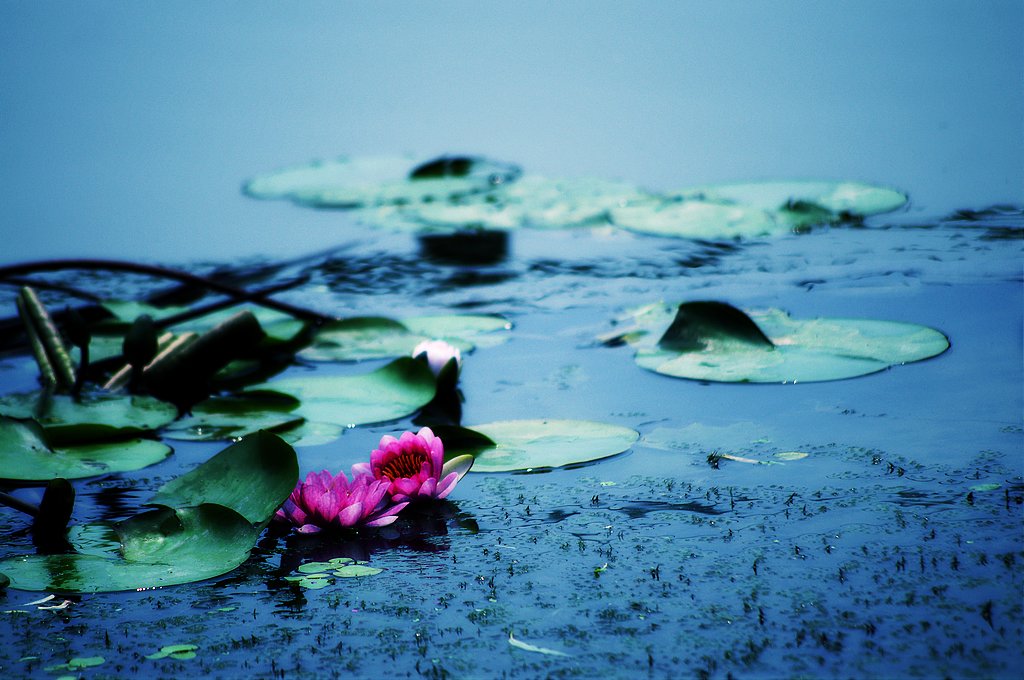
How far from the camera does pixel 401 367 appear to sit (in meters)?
2.06

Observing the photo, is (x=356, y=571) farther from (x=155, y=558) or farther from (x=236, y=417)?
(x=236, y=417)

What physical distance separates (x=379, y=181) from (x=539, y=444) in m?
2.88

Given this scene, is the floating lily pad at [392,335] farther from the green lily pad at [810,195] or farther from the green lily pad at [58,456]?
the green lily pad at [810,195]

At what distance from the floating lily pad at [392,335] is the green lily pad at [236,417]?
0.34m

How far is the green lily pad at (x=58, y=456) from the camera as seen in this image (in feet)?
5.43

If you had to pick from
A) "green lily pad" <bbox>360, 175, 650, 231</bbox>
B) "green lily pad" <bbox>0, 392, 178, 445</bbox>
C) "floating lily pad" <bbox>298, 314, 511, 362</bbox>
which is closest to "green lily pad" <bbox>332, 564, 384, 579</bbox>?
"green lily pad" <bbox>0, 392, 178, 445</bbox>

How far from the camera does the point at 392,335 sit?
2.47 meters

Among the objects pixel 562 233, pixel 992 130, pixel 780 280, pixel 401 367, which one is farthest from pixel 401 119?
pixel 401 367

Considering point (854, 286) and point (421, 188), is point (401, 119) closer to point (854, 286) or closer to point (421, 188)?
point (421, 188)

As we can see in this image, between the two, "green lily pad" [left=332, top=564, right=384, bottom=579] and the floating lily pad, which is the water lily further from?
"green lily pad" [left=332, top=564, right=384, bottom=579]

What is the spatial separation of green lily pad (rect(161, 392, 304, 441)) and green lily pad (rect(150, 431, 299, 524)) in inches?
10.0

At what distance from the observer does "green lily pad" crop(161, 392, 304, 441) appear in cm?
186

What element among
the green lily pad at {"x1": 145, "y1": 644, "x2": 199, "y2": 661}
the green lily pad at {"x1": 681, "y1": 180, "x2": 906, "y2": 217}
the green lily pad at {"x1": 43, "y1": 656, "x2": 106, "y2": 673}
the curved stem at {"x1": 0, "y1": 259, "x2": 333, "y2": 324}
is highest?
the green lily pad at {"x1": 681, "y1": 180, "x2": 906, "y2": 217}

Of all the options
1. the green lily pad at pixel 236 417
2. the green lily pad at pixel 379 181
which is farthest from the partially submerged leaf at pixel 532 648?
the green lily pad at pixel 379 181
